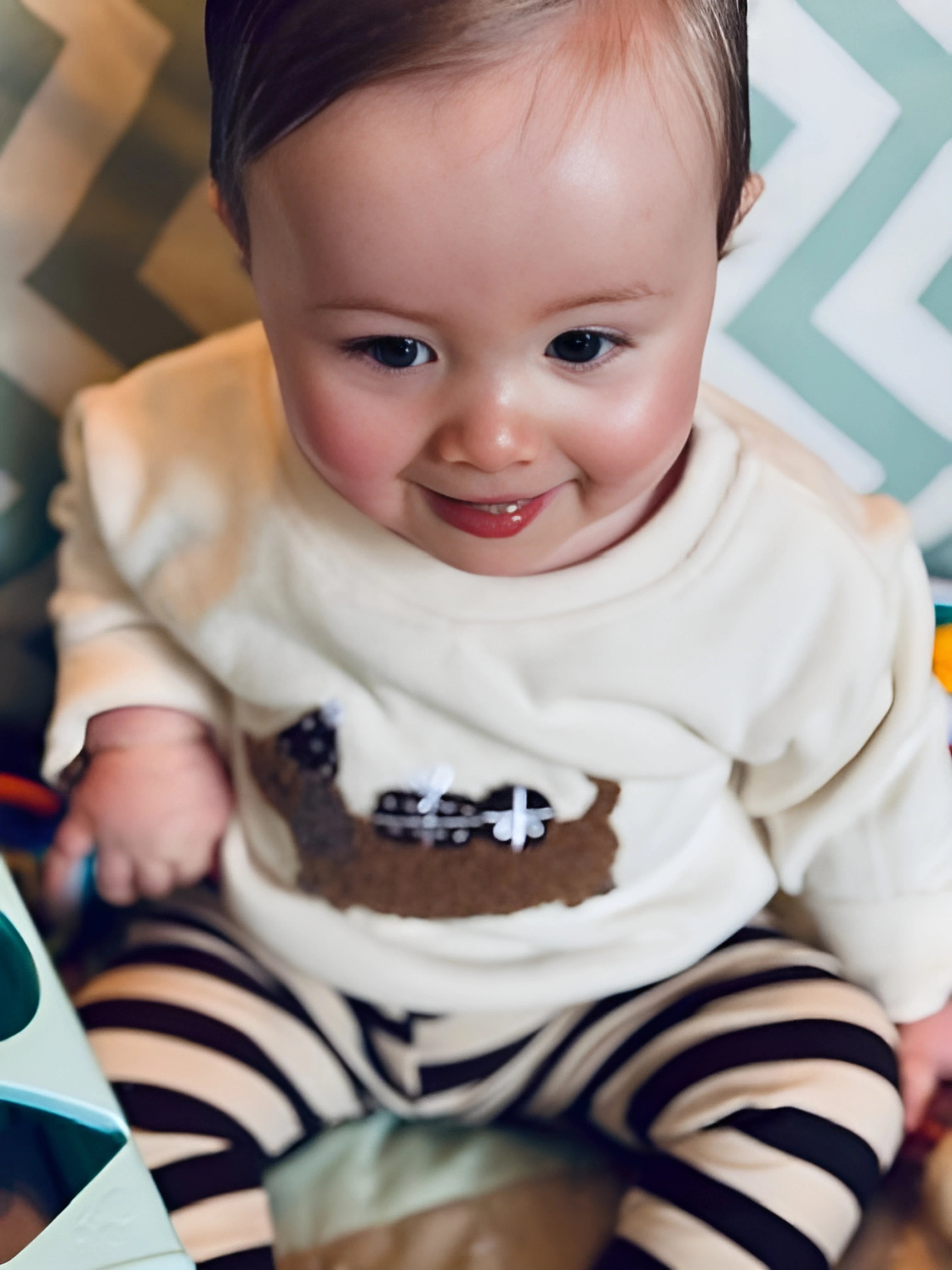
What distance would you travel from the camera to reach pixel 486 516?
498 mm

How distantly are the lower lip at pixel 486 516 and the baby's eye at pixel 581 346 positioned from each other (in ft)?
0.20

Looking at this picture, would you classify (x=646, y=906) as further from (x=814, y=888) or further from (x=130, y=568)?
(x=130, y=568)

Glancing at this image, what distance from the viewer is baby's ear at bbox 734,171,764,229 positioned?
504 millimetres

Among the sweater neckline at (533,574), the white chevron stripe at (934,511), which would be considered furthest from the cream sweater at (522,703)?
the white chevron stripe at (934,511)

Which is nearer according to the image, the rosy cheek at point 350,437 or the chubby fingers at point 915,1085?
the rosy cheek at point 350,437

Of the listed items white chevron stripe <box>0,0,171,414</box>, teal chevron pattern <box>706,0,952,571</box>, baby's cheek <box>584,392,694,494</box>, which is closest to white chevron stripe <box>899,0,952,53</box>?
teal chevron pattern <box>706,0,952,571</box>

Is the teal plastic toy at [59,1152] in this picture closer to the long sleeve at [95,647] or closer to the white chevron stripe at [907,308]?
the long sleeve at [95,647]

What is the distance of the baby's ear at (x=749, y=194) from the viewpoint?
0.50 m

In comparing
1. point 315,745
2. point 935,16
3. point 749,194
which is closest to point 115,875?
point 315,745

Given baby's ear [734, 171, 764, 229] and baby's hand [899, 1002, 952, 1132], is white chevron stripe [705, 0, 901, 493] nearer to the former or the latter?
baby's ear [734, 171, 764, 229]

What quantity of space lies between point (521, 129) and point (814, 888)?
43 cm

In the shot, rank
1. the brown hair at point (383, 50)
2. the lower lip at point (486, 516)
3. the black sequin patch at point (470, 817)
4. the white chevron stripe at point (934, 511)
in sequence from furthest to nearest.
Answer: the white chevron stripe at point (934, 511) → the black sequin patch at point (470, 817) → the lower lip at point (486, 516) → the brown hair at point (383, 50)

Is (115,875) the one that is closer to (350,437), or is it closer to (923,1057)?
(350,437)

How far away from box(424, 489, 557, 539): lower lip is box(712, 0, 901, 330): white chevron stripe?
0.21 metres
